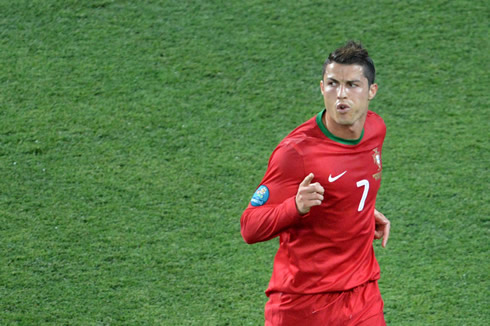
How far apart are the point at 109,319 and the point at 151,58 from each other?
8.90ft

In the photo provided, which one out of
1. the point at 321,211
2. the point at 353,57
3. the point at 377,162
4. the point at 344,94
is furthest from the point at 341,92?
the point at 321,211

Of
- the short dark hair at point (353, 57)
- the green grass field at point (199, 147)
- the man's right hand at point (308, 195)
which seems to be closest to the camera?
the man's right hand at point (308, 195)

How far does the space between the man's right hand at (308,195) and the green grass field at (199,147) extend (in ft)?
6.03

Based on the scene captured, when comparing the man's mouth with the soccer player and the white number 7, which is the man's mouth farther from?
the white number 7

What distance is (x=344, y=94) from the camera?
3.68 meters

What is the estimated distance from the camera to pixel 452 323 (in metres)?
4.95

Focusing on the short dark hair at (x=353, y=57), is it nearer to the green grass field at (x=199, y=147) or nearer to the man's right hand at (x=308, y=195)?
the man's right hand at (x=308, y=195)

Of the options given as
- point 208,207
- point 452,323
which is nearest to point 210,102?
point 208,207

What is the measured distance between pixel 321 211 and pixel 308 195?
334mm

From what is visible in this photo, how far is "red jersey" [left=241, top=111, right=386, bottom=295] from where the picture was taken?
11.8 ft

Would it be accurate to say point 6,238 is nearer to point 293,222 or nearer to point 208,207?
point 208,207

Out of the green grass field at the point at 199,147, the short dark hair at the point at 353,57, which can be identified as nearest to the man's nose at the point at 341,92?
the short dark hair at the point at 353,57

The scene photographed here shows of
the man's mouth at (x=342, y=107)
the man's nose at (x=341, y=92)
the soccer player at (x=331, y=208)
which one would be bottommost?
the soccer player at (x=331, y=208)

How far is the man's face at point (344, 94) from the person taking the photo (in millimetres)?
3684
